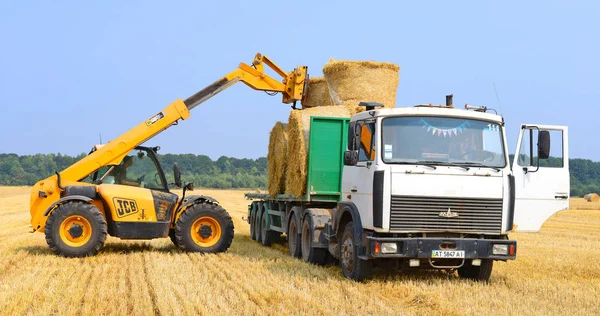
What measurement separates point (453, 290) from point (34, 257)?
24.0 ft

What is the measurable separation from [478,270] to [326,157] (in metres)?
3.95

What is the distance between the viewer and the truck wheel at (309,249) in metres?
12.4

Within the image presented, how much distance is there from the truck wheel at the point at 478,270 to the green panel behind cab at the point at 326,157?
125 inches

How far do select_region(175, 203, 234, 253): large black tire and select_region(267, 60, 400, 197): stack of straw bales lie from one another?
150 cm

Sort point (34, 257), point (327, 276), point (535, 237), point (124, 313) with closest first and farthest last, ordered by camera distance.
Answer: point (124, 313)
point (327, 276)
point (34, 257)
point (535, 237)

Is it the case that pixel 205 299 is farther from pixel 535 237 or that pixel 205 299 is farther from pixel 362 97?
pixel 535 237

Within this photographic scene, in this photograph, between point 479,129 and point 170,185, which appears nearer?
point 479,129

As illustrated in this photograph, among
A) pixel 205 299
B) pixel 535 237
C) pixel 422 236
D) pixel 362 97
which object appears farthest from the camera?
pixel 535 237

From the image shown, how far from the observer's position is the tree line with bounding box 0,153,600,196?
78.9 meters

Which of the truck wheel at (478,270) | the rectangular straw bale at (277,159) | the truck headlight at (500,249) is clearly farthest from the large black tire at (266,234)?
the truck headlight at (500,249)

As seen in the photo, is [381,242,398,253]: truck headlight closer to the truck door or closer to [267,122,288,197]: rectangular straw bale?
the truck door

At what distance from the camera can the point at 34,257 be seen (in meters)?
12.3

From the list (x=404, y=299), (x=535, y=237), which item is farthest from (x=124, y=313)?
(x=535, y=237)

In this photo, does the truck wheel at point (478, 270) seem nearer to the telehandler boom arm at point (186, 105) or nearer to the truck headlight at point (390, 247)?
the truck headlight at point (390, 247)
